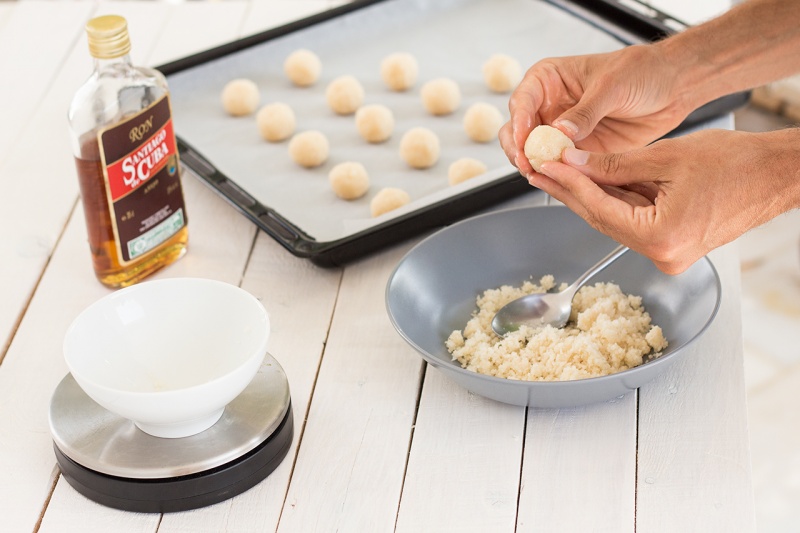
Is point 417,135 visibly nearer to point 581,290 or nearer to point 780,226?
point 581,290

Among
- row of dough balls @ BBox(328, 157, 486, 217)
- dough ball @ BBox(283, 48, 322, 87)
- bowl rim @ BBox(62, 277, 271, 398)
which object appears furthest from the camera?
dough ball @ BBox(283, 48, 322, 87)

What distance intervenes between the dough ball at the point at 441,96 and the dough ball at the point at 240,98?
352 millimetres

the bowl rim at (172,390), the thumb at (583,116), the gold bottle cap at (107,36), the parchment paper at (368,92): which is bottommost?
the parchment paper at (368,92)

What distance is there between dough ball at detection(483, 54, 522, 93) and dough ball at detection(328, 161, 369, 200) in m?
0.45

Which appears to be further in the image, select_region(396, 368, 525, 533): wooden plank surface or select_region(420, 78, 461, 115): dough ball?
select_region(420, 78, 461, 115): dough ball

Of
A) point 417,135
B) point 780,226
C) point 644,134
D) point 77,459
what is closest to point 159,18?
point 417,135

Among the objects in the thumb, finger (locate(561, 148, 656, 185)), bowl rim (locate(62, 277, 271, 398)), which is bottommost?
bowl rim (locate(62, 277, 271, 398))

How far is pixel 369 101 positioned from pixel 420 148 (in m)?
0.30

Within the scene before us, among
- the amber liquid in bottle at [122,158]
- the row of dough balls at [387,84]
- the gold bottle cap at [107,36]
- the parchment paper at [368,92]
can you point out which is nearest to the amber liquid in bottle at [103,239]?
the amber liquid in bottle at [122,158]

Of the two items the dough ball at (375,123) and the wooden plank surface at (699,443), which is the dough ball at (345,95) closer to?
the dough ball at (375,123)

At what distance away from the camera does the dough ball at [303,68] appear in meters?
2.02

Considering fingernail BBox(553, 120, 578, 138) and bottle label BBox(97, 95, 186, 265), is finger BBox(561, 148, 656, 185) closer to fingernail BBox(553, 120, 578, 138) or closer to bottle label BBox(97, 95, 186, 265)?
fingernail BBox(553, 120, 578, 138)

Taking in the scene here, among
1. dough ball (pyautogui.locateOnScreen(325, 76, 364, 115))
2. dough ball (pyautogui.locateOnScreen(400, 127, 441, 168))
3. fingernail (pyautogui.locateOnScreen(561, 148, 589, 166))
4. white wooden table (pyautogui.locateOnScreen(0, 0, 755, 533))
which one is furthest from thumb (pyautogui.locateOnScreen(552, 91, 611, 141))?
dough ball (pyautogui.locateOnScreen(325, 76, 364, 115))

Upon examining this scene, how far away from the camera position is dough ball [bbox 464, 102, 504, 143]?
1829 millimetres
